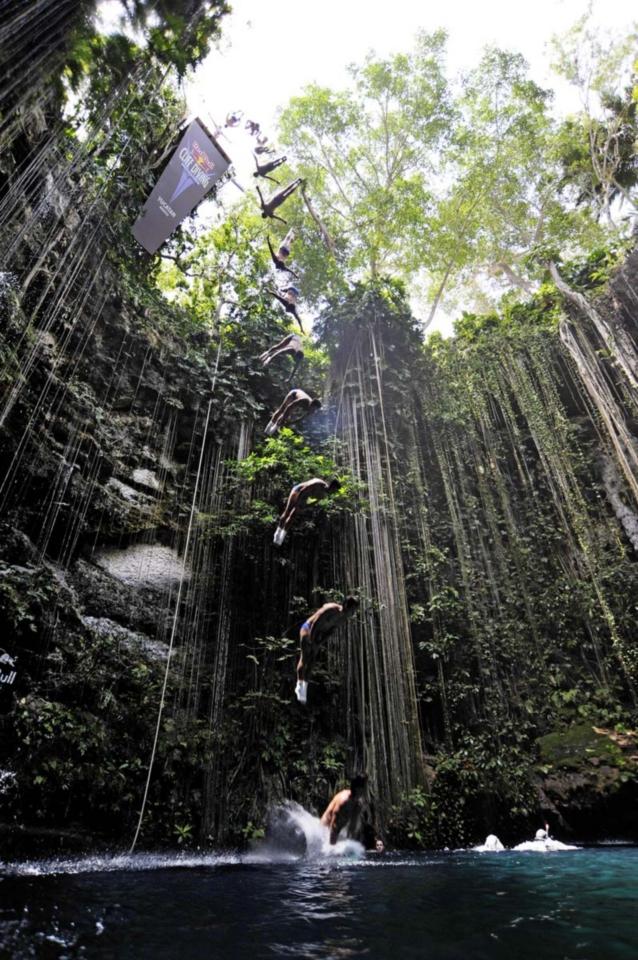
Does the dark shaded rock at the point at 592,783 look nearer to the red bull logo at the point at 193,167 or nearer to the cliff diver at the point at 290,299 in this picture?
the cliff diver at the point at 290,299

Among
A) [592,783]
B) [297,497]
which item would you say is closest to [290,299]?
[297,497]

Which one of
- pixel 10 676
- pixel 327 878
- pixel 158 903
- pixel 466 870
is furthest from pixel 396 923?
pixel 10 676

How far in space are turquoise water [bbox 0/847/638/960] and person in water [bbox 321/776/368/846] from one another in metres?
Answer: 0.73

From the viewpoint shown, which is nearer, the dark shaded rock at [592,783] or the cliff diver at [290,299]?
the dark shaded rock at [592,783]

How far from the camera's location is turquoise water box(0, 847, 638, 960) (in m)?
1.94

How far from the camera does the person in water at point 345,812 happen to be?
4781 mm

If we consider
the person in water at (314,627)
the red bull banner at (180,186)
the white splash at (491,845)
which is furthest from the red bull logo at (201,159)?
the white splash at (491,845)

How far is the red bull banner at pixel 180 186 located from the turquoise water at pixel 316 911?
21.6 feet

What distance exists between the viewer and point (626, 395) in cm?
846

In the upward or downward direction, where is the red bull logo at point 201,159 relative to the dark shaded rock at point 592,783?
upward

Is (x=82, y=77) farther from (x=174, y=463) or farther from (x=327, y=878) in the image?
(x=327, y=878)

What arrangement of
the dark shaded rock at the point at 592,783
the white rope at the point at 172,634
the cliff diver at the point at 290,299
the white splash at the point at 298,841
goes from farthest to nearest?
the cliff diver at the point at 290,299 < the dark shaded rock at the point at 592,783 < the white splash at the point at 298,841 < the white rope at the point at 172,634

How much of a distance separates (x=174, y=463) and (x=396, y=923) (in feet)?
20.0

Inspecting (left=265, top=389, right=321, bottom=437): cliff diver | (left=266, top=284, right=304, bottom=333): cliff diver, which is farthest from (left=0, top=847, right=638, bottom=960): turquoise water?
(left=266, top=284, right=304, bottom=333): cliff diver
